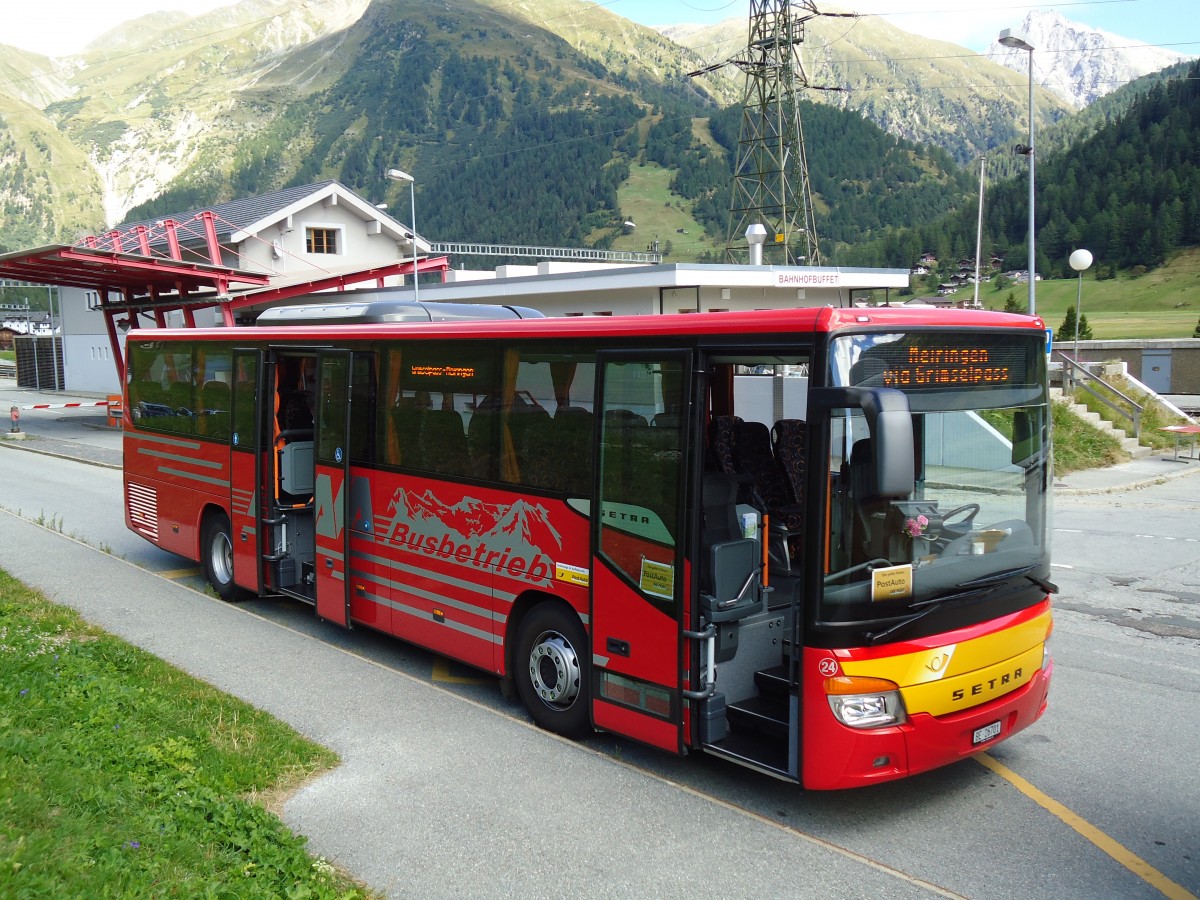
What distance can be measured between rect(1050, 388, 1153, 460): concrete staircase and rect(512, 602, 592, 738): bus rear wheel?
20.8m

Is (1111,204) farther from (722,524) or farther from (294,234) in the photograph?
(722,524)

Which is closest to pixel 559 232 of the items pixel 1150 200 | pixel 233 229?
pixel 1150 200

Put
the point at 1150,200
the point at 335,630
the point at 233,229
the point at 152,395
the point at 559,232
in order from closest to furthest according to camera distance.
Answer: the point at 335,630, the point at 152,395, the point at 233,229, the point at 1150,200, the point at 559,232

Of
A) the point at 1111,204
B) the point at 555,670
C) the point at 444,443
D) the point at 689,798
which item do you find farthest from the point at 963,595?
the point at 1111,204

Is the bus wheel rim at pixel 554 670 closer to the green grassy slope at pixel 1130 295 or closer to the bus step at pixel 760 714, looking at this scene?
the bus step at pixel 760 714

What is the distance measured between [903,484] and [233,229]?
41.6 metres

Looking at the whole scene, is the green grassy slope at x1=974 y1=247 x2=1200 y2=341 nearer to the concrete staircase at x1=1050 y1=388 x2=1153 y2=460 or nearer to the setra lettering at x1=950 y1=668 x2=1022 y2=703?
the concrete staircase at x1=1050 y1=388 x2=1153 y2=460

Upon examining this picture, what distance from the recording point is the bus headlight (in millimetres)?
5676

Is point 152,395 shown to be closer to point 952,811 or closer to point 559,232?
point 952,811

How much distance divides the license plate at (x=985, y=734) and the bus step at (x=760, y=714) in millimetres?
1088

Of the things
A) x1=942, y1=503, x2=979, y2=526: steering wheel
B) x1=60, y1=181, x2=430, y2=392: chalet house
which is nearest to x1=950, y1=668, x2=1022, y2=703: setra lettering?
x1=942, y1=503, x2=979, y2=526: steering wheel

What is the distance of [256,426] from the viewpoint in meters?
10.8

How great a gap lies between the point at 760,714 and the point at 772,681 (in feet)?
0.78

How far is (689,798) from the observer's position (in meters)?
6.46
